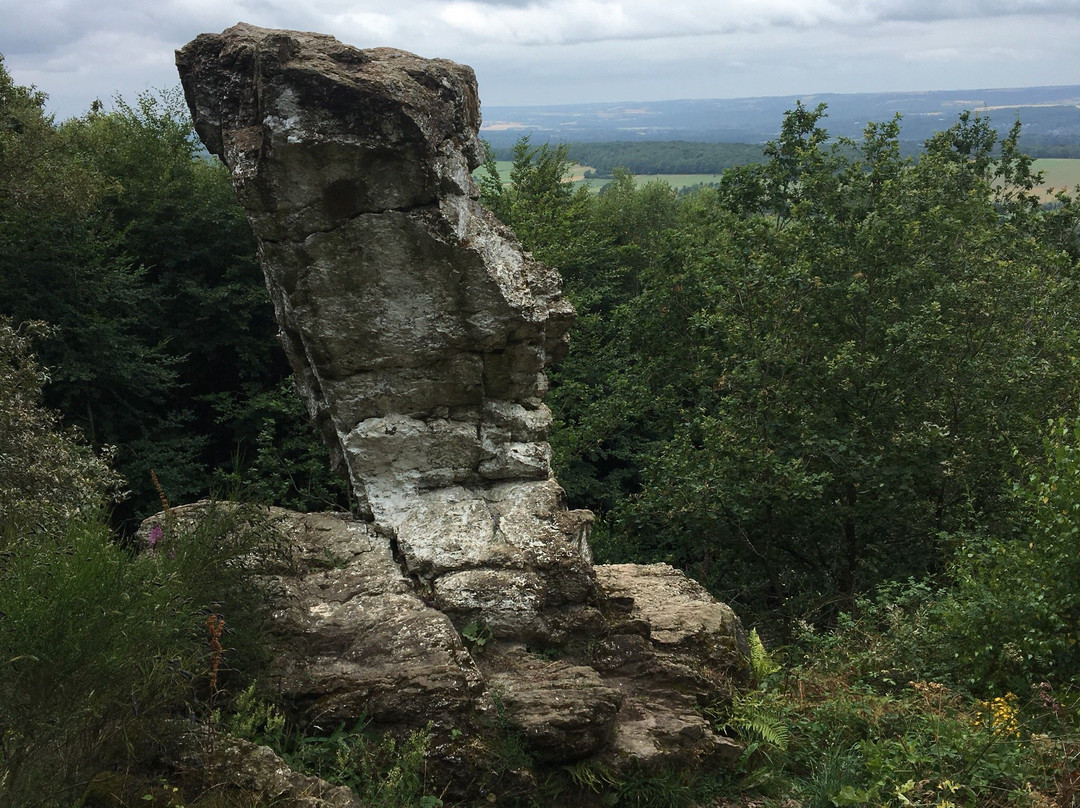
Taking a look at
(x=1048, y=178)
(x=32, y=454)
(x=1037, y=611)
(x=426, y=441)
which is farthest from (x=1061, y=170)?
(x=32, y=454)

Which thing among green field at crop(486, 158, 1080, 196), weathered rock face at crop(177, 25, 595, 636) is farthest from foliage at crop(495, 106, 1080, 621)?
green field at crop(486, 158, 1080, 196)

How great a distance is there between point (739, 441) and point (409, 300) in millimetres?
7378

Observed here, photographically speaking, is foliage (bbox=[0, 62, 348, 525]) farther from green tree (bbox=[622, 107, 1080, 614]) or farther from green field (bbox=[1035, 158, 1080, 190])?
green field (bbox=[1035, 158, 1080, 190])

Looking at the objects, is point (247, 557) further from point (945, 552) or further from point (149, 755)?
point (945, 552)

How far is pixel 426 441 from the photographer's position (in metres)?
8.46

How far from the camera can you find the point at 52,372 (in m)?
18.0

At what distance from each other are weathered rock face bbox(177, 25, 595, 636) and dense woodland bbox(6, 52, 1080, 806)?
1559 mm

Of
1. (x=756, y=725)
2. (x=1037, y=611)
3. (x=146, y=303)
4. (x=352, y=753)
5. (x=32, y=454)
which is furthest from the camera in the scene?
(x=146, y=303)

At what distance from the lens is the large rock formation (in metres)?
6.63

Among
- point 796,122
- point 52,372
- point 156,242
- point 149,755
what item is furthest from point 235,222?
point 149,755

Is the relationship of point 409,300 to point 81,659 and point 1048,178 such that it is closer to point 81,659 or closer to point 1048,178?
point 81,659

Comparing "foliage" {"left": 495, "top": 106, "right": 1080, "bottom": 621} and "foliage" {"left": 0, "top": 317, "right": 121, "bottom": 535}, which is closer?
"foliage" {"left": 0, "top": 317, "right": 121, "bottom": 535}

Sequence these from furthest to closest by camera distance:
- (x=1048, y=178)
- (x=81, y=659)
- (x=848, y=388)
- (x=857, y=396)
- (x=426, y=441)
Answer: (x=1048, y=178) < (x=857, y=396) < (x=848, y=388) < (x=426, y=441) < (x=81, y=659)

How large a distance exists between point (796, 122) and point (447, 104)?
1523 centimetres
